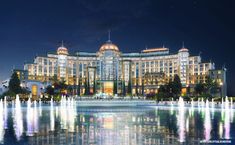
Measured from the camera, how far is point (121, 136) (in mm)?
14273

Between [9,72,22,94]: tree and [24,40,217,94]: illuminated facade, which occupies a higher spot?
[24,40,217,94]: illuminated facade

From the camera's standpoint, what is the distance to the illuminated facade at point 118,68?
130 metres

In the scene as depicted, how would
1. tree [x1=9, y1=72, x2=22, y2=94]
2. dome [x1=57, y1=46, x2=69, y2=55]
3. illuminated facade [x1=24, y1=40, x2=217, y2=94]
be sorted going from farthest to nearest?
dome [x1=57, y1=46, x2=69, y2=55] < illuminated facade [x1=24, y1=40, x2=217, y2=94] < tree [x1=9, y1=72, x2=22, y2=94]

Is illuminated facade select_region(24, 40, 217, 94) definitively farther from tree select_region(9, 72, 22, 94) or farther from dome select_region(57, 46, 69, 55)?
tree select_region(9, 72, 22, 94)

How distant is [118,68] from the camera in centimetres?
14200

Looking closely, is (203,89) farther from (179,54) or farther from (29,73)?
(29,73)

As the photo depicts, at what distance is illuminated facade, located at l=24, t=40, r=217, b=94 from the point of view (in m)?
130

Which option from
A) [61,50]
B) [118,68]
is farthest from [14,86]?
[118,68]

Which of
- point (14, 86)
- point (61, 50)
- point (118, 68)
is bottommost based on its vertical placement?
point (14, 86)

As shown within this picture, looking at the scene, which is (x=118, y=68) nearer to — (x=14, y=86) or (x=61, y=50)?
(x=61, y=50)

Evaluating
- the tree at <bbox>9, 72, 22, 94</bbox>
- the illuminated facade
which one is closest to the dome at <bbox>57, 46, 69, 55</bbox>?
the illuminated facade

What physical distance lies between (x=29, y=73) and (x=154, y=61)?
5853 cm

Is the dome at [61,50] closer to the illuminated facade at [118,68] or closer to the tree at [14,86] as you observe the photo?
the illuminated facade at [118,68]

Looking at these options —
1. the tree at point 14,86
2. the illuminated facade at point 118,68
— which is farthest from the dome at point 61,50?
the tree at point 14,86
